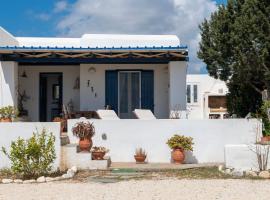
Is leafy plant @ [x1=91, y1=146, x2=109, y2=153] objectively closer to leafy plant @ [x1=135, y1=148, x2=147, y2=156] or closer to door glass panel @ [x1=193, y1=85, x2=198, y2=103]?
leafy plant @ [x1=135, y1=148, x2=147, y2=156]

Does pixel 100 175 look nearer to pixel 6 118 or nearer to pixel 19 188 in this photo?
pixel 19 188

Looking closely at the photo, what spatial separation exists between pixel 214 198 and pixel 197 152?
5914 millimetres

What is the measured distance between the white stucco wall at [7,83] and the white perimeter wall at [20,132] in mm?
4247

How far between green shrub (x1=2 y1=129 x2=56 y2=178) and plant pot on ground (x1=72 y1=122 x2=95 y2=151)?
168 centimetres

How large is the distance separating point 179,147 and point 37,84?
317 inches

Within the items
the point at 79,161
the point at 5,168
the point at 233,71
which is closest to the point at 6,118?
the point at 5,168

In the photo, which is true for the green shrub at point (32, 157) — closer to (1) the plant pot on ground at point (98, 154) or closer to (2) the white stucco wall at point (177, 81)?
(1) the plant pot on ground at point (98, 154)

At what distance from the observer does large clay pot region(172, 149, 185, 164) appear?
15617 mm

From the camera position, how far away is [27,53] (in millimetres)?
18797

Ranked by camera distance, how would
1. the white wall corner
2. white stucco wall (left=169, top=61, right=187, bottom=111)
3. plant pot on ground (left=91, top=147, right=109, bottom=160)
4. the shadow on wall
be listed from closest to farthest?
plant pot on ground (left=91, top=147, right=109, bottom=160)
the shadow on wall
white stucco wall (left=169, top=61, right=187, bottom=111)
the white wall corner

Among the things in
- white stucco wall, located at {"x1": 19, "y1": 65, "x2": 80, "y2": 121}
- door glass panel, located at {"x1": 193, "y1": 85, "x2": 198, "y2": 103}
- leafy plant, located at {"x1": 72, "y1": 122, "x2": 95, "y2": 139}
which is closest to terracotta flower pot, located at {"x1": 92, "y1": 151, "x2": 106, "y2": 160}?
leafy plant, located at {"x1": 72, "y1": 122, "x2": 95, "y2": 139}

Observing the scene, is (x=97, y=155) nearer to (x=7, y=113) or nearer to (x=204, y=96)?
(x=7, y=113)

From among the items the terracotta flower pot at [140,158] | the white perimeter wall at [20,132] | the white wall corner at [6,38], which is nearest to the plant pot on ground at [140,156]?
the terracotta flower pot at [140,158]

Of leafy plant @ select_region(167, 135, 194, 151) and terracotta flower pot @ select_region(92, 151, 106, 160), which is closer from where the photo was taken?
terracotta flower pot @ select_region(92, 151, 106, 160)
